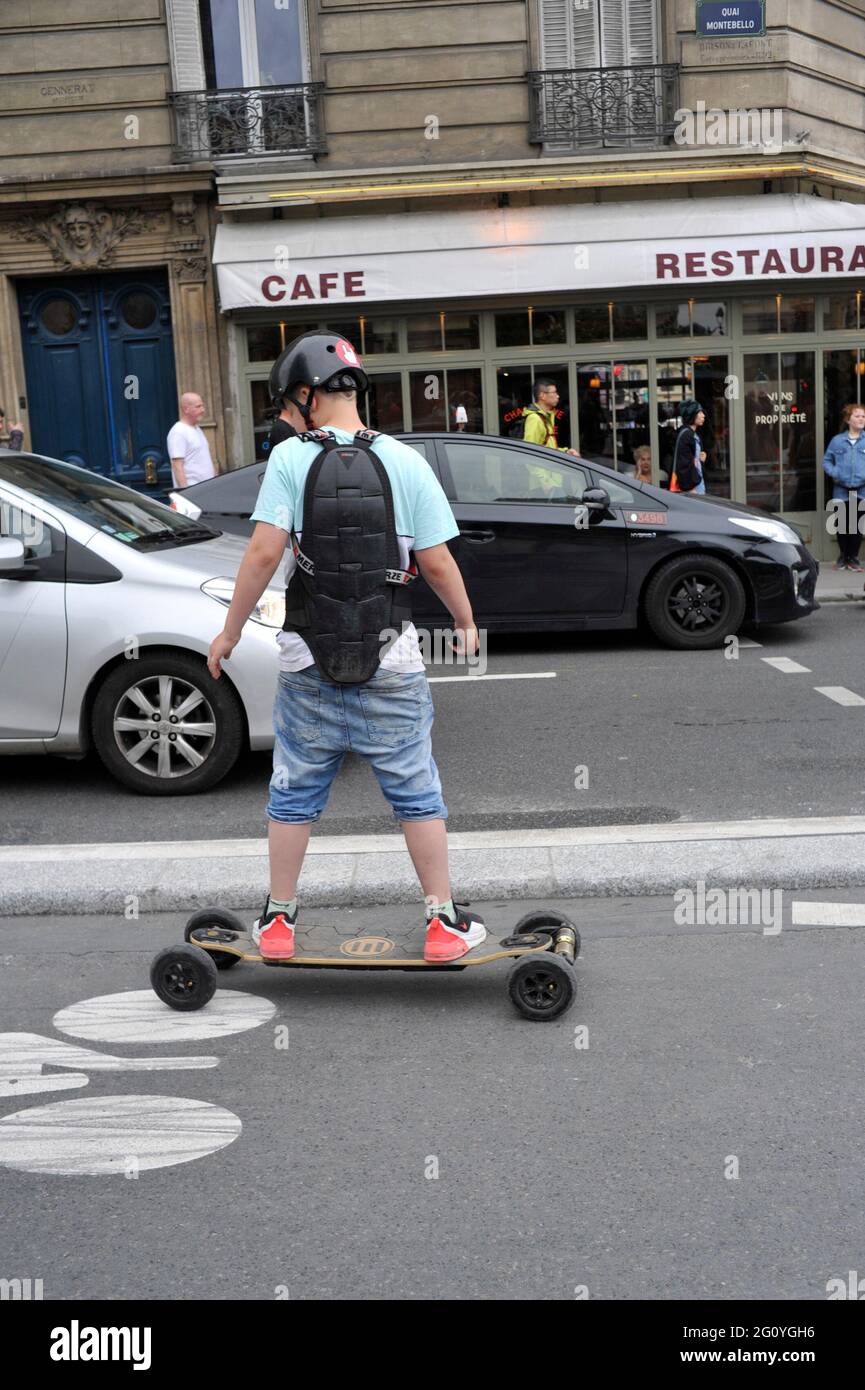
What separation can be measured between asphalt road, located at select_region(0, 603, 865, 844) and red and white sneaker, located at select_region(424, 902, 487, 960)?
202 centimetres

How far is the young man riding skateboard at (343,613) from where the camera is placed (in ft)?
13.9

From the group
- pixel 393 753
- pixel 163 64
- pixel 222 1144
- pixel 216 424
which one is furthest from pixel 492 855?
pixel 163 64

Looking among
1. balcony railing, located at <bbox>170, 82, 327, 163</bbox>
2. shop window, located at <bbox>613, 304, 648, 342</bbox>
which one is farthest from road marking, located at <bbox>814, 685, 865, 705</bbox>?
balcony railing, located at <bbox>170, 82, 327, 163</bbox>

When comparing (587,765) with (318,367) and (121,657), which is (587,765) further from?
(318,367)

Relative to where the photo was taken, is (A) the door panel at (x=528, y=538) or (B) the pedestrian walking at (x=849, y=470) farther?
(B) the pedestrian walking at (x=849, y=470)

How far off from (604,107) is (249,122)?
3898 millimetres

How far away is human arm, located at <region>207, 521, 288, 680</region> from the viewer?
168 inches

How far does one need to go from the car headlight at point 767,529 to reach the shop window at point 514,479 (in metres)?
1.16

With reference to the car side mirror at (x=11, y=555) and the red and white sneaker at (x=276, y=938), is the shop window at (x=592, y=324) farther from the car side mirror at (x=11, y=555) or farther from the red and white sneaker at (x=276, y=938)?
the red and white sneaker at (x=276, y=938)

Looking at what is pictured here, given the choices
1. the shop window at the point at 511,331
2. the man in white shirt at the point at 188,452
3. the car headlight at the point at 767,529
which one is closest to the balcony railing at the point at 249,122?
the shop window at the point at 511,331

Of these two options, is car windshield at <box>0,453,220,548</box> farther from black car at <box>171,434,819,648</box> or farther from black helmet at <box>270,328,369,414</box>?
black helmet at <box>270,328,369,414</box>

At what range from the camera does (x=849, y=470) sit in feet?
52.3

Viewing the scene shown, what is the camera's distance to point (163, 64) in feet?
53.9

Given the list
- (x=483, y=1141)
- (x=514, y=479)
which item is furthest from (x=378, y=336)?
(x=483, y=1141)
